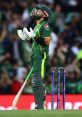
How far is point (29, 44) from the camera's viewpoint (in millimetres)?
20203

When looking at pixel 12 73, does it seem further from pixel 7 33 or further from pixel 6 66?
pixel 7 33

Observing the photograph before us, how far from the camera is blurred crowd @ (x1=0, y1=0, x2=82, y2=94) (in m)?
18.7

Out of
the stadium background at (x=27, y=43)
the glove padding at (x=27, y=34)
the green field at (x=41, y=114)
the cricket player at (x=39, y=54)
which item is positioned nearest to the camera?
the green field at (x=41, y=114)

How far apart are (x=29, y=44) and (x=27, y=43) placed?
6 cm

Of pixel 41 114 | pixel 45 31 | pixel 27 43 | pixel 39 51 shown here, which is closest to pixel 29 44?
pixel 27 43

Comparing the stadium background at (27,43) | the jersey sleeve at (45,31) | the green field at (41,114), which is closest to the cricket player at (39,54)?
the jersey sleeve at (45,31)

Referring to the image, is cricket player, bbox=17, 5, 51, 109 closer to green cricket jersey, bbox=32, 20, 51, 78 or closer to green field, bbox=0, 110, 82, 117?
green cricket jersey, bbox=32, 20, 51, 78

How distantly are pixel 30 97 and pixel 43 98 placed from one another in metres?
2.87

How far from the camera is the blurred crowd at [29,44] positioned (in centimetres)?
1867

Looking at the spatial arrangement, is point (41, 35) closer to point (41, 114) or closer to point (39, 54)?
point (39, 54)

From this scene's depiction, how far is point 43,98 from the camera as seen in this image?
13.5 meters

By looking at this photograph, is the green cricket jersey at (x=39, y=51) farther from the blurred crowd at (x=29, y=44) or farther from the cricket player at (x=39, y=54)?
the blurred crowd at (x=29, y=44)

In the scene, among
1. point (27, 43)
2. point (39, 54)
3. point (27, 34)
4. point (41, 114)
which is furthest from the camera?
point (27, 43)

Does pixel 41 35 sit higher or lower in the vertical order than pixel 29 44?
higher
